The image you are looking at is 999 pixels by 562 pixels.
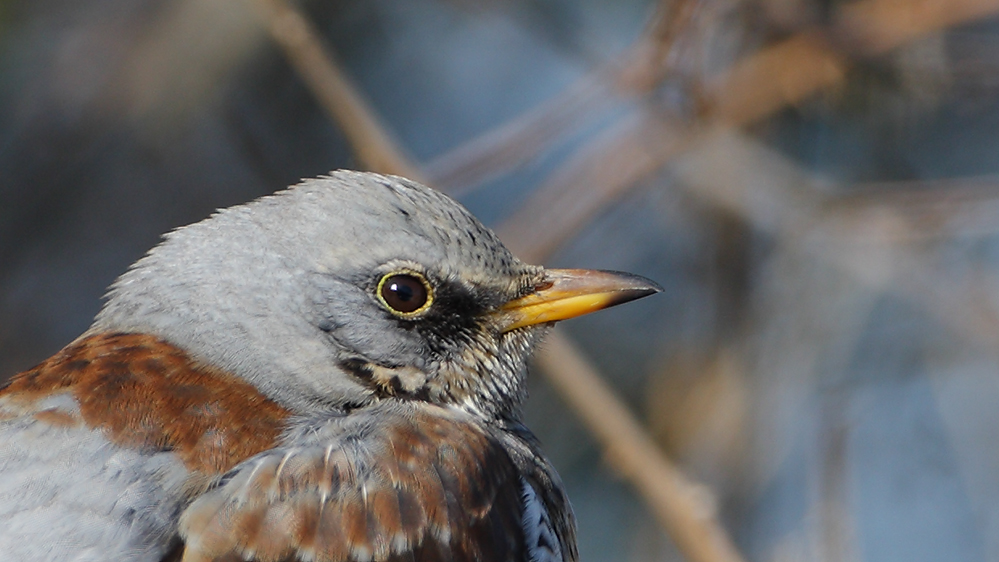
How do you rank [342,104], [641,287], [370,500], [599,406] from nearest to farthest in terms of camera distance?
[370,500], [641,287], [599,406], [342,104]

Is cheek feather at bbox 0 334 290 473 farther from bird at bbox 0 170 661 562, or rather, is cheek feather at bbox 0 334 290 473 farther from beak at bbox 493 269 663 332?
beak at bbox 493 269 663 332

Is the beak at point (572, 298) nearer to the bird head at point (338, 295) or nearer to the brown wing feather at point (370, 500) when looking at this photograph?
the bird head at point (338, 295)

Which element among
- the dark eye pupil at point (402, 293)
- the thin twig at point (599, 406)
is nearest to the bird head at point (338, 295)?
the dark eye pupil at point (402, 293)

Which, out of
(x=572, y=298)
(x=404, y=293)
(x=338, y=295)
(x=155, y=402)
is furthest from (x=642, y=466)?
(x=155, y=402)

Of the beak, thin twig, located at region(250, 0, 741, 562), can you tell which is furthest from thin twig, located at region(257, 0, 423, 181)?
the beak

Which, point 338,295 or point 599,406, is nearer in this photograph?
point 338,295

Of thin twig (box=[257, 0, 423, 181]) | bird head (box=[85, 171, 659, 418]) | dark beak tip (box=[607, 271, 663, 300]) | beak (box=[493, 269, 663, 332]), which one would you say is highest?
thin twig (box=[257, 0, 423, 181])

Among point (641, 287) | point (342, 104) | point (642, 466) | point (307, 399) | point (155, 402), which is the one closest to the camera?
point (155, 402)

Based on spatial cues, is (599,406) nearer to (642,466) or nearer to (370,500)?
(642,466)

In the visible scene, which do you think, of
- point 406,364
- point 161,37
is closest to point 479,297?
point 406,364
